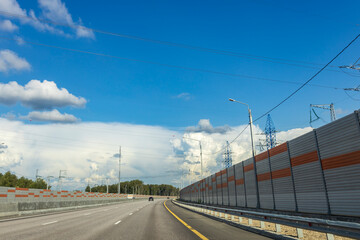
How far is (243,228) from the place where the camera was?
13.0 meters

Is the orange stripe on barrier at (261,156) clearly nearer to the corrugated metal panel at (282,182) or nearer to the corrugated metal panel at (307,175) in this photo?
the corrugated metal panel at (282,182)

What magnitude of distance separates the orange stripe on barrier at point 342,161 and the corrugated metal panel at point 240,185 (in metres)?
13.9

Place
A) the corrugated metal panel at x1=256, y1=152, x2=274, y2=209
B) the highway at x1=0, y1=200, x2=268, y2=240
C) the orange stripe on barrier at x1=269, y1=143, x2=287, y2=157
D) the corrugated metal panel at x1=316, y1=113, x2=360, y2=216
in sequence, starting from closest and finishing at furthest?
the highway at x1=0, y1=200, x2=268, y2=240, the corrugated metal panel at x1=316, y1=113, x2=360, y2=216, the orange stripe on barrier at x1=269, y1=143, x2=287, y2=157, the corrugated metal panel at x1=256, y1=152, x2=274, y2=209

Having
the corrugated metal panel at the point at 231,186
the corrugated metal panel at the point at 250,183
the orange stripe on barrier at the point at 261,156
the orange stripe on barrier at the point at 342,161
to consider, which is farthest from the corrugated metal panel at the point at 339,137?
the corrugated metal panel at the point at 231,186

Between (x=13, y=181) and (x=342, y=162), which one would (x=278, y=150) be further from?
(x=13, y=181)

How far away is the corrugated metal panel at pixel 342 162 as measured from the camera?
11.2 meters

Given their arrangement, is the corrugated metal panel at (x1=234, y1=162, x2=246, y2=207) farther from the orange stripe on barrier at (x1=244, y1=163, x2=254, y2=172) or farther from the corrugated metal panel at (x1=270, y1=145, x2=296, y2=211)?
the corrugated metal panel at (x1=270, y1=145, x2=296, y2=211)

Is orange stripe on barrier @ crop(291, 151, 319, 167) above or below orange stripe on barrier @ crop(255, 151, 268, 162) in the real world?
below

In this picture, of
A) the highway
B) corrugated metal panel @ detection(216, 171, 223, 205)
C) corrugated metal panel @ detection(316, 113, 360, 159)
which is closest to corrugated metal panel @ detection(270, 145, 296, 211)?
corrugated metal panel @ detection(316, 113, 360, 159)

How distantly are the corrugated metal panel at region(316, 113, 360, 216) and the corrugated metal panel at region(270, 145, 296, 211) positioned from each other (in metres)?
4.05

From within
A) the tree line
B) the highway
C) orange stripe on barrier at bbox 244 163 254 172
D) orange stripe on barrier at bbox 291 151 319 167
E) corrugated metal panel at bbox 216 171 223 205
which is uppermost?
the tree line

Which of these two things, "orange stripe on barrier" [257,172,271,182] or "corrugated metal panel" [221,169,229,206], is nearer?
"orange stripe on barrier" [257,172,271,182]

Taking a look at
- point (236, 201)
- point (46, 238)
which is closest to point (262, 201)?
point (236, 201)

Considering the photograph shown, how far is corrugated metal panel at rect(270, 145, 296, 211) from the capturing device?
1706 centimetres
